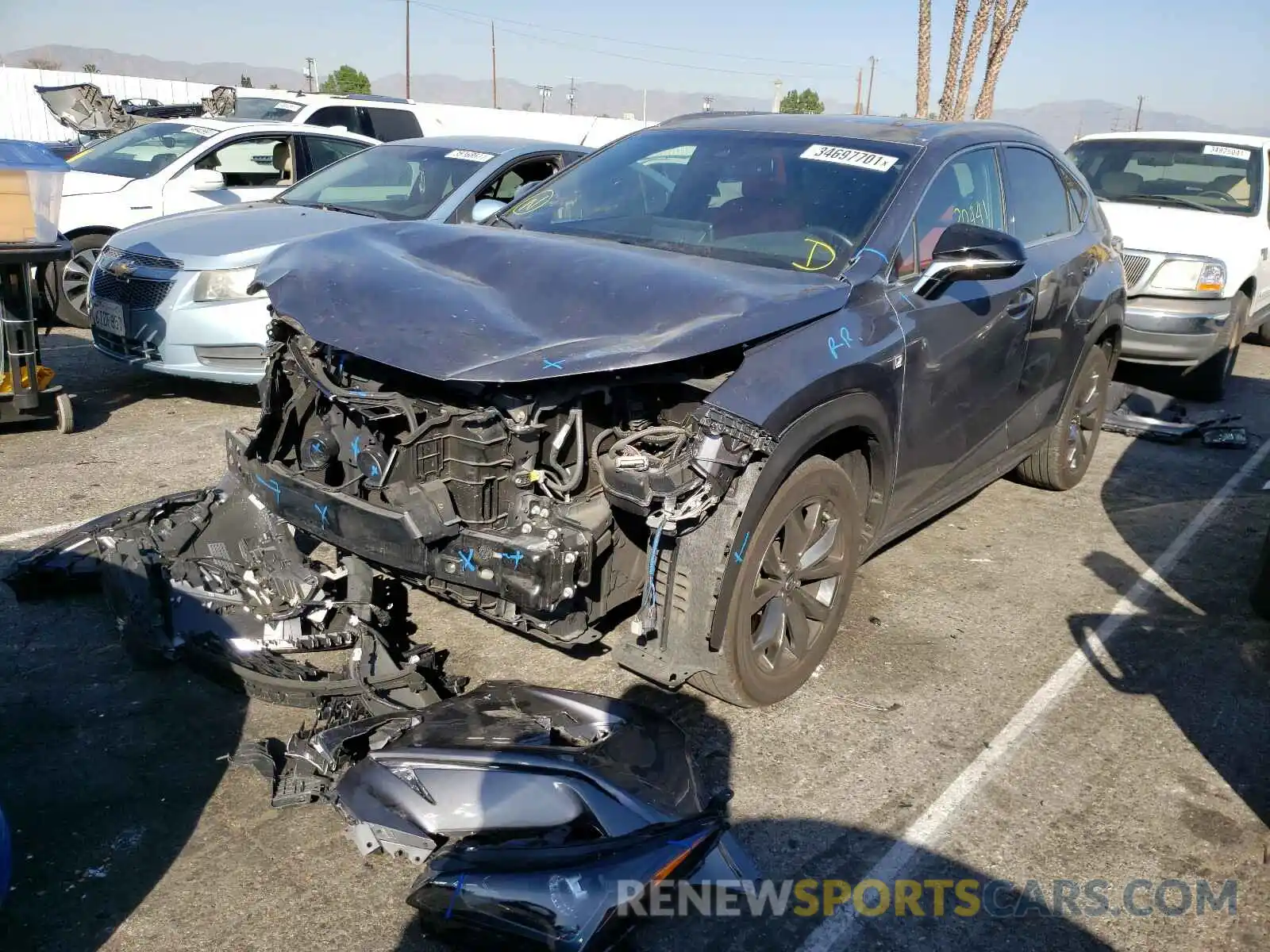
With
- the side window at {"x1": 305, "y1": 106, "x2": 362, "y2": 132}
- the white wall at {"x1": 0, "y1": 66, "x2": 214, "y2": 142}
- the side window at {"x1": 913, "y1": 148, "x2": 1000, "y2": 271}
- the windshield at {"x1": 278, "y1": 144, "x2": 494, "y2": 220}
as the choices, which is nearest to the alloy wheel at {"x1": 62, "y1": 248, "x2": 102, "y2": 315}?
the windshield at {"x1": 278, "y1": 144, "x2": 494, "y2": 220}

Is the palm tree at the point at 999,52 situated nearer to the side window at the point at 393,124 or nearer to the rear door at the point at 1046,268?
the side window at the point at 393,124

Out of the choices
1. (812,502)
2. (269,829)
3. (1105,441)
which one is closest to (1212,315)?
(1105,441)

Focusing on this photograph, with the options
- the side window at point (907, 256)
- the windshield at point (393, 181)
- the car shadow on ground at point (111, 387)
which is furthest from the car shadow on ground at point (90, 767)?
the windshield at point (393, 181)

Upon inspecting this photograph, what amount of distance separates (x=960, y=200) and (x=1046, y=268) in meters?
0.80

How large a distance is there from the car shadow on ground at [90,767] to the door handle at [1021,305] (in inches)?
134

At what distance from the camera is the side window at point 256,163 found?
8891mm

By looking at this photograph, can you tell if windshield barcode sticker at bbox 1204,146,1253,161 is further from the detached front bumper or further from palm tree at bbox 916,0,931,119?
palm tree at bbox 916,0,931,119

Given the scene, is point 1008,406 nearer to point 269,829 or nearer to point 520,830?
point 520,830

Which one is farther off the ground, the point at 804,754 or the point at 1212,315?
the point at 1212,315

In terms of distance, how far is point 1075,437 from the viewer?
237 inches

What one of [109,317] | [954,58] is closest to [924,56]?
[954,58]

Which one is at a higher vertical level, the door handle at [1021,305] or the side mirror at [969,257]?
the side mirror at [969,257]

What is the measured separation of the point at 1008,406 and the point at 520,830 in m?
3.02

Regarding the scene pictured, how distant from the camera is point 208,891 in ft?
8.70
